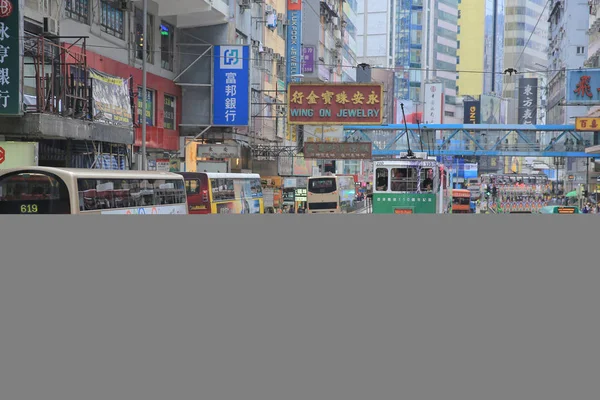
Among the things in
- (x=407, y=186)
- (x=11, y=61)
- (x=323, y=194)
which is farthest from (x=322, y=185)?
(x=11, y=61)

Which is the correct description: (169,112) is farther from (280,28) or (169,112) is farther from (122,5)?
(280,28)

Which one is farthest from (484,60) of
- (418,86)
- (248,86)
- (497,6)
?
(248,86)

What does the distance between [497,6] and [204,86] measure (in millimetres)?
110909

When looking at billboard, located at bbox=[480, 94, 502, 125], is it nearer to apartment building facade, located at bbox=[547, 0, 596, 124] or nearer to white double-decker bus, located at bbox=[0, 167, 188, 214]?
apartment building facade, located at bbox=[547, 0, 596, 124]

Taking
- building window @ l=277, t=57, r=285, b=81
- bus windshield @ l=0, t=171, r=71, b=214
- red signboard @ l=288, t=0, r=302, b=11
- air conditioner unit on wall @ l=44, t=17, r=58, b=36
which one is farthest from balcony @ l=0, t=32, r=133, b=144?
red signboard @ l=288, t=0, r=302, b=11

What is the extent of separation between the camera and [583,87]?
109ft

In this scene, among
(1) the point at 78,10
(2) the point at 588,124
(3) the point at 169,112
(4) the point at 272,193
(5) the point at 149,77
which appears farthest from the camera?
(2) the point at 588,124

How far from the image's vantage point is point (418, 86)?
113m

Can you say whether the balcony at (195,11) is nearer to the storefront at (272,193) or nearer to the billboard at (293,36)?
the storefront at (272,193)

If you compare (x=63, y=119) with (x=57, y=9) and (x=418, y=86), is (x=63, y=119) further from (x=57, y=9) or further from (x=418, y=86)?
(x=418, y=86)

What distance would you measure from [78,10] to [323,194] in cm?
1617

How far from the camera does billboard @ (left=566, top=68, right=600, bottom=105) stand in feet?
108

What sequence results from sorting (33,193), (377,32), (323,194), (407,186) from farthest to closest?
(377,32), (323,194), (407,186), (33,193)

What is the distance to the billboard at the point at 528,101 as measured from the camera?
9082 centimetres
